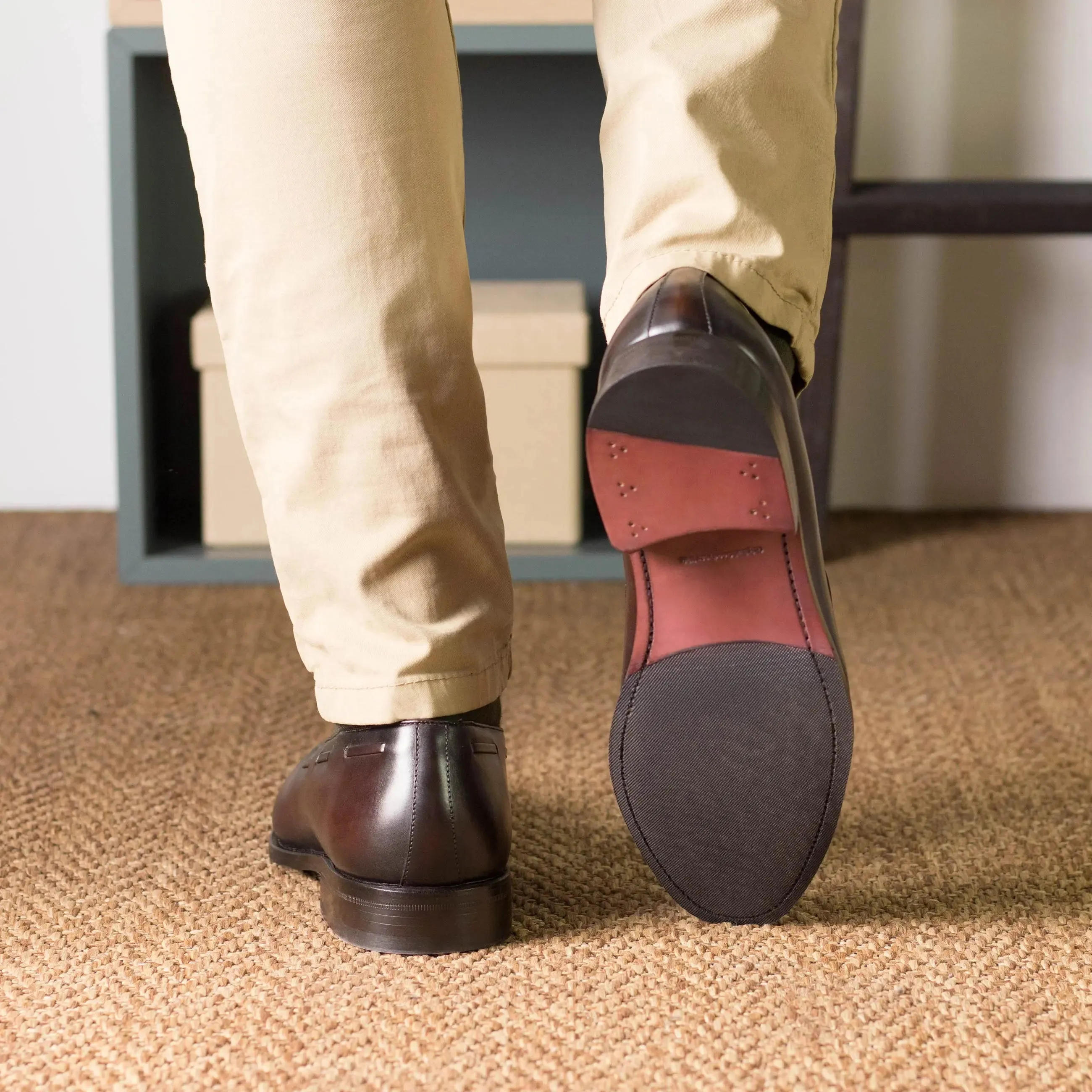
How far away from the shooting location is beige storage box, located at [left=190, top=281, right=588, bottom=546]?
1.43m

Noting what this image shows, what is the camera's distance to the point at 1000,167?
174 cm

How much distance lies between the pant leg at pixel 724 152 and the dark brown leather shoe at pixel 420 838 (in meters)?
0.23

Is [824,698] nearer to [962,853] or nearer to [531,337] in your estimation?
[962,853]

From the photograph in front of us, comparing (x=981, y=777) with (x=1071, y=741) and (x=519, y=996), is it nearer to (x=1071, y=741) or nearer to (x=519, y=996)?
(x=1071, y=741)

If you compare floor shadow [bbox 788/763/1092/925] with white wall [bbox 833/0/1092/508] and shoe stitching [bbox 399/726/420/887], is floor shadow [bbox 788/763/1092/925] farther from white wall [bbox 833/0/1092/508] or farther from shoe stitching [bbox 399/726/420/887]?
white wall [bbox 833/0/1092/508]

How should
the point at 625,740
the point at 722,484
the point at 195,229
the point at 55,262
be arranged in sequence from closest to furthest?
the point at 722,484 → the point at 625,740 → the point at 195,229 → the point at 55,262

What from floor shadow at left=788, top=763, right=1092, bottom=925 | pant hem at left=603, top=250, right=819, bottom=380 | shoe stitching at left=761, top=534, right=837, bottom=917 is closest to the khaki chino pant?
pant hem at left=603, top=250, right=819, bottom=380

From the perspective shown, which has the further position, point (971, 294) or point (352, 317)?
point (971, 294)

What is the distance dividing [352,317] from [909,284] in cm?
131

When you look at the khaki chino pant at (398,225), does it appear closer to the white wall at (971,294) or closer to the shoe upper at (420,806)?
the shoe upper at (420,806)

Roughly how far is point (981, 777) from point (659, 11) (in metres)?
0.58

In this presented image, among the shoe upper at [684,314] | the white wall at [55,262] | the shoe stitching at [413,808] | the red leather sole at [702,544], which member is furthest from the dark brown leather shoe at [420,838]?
the white wall at [55,262]

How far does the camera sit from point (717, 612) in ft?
2.04

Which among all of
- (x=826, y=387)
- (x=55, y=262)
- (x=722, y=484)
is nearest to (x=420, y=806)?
(x=722, y=484)
